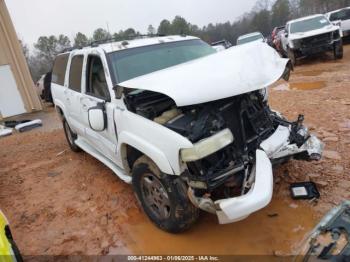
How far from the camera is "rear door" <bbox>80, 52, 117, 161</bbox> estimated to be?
3.72m

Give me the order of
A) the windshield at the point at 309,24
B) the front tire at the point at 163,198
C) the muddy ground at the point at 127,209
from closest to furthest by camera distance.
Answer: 1. the front tire at the point at 163,198
2. the muddy ground at the point at 127,209
3. the windshield at the point at 309,24

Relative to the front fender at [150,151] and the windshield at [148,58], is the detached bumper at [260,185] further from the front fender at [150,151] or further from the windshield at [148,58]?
the windshield at [148,58]

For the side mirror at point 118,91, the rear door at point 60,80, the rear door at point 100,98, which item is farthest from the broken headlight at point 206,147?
the rear door at point 60,80

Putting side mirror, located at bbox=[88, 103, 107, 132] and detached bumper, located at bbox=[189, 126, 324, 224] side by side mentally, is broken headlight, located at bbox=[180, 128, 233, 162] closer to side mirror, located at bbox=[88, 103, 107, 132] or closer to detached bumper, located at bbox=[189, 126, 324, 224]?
detached bumper, located at bbox=[189, 126, 324, 224]

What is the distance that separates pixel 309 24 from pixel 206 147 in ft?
40.5

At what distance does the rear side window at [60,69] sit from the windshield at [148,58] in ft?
6.12

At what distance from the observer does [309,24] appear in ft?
42.0

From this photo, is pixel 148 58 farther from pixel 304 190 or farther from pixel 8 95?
pixel 8 95

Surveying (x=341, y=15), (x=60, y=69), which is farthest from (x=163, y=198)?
(x=341, y=15)

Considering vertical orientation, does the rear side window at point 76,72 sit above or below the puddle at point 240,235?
above

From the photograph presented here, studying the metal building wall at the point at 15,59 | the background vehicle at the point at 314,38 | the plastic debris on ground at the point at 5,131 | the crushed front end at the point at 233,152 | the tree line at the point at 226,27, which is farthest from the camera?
the tree line at the point at 226,27

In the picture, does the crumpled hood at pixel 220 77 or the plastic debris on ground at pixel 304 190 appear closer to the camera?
the crumpled hood at pixel 220 77

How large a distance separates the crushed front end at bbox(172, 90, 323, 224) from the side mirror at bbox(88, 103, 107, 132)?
3.73ft

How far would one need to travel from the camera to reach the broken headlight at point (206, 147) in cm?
253
